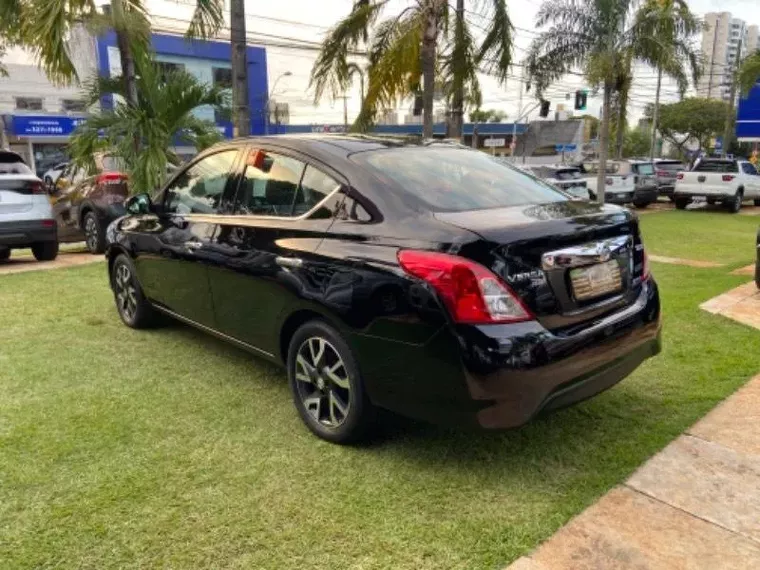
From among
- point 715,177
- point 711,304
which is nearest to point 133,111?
point 711,304

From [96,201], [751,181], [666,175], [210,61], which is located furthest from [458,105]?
[210,61]

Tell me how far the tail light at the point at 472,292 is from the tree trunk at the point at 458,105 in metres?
11.6

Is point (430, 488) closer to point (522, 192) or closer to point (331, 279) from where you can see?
point (331, 279)

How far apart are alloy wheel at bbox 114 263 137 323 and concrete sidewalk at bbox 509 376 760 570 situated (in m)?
3.93

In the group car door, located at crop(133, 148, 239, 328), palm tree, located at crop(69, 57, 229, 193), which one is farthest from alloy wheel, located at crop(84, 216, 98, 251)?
car door, located at crop(133, 148, 239, 328)

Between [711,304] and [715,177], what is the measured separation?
49.2ft

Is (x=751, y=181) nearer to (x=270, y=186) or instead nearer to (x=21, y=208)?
(x=21, y=208)

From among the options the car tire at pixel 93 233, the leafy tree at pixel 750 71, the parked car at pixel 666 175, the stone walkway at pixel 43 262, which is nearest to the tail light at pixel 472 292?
the stone walkway at pixel 43 262

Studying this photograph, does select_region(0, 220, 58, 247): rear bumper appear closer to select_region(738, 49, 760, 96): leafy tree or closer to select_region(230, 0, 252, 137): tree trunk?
select_region(230, 0, 252, 137): tree trunk

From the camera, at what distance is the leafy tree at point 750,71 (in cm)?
2222

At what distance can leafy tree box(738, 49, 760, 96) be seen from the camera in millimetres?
22219

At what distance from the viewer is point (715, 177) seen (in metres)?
18.7

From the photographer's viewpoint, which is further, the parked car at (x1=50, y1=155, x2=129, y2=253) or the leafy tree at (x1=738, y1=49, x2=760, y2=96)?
the leafy tree at (x1=738, y1=49, x2=760, y2=96)

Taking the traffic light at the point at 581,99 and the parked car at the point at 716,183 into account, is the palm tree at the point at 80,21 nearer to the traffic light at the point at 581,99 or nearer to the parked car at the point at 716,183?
the parked car at the point at 716,183
